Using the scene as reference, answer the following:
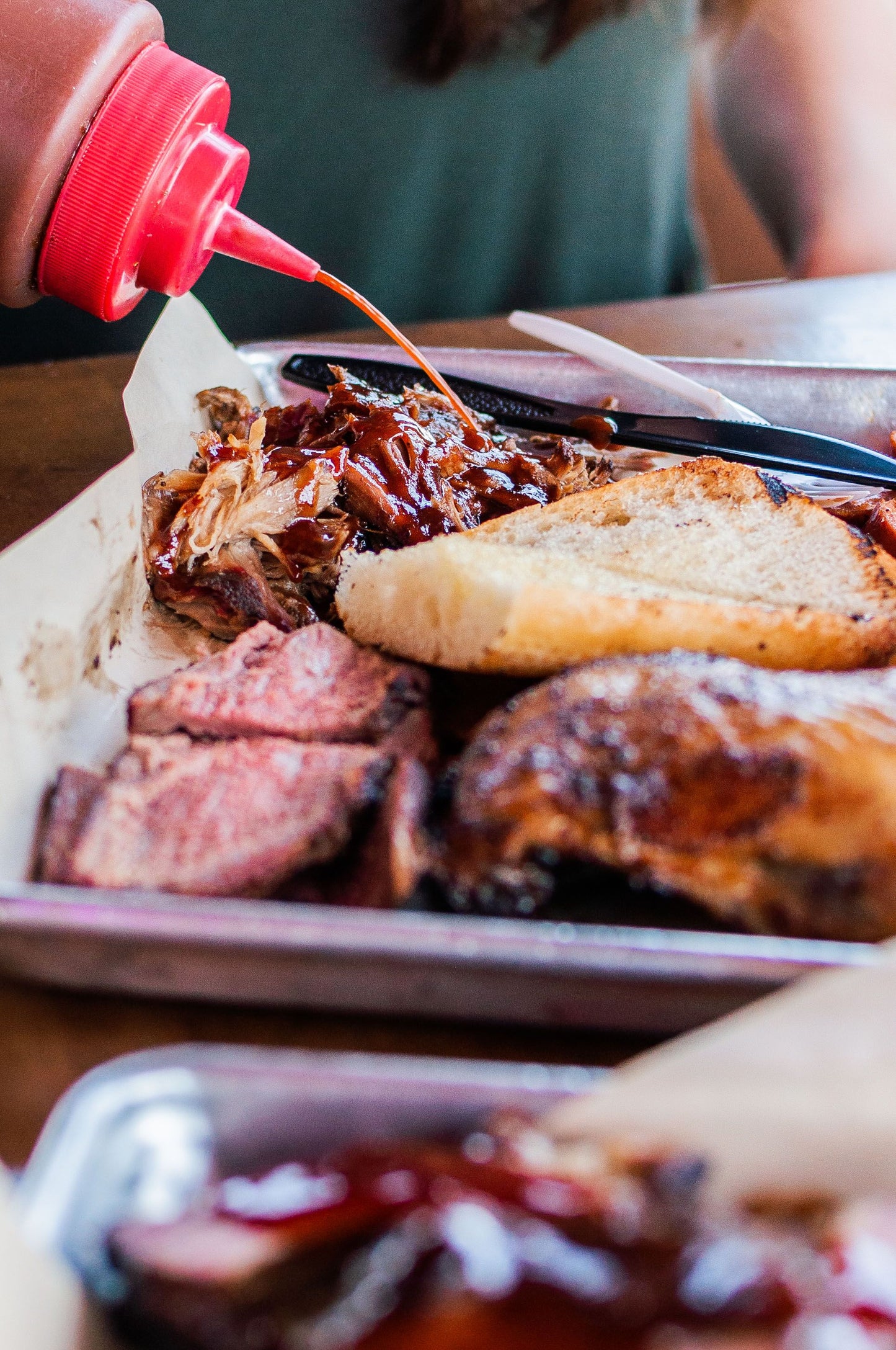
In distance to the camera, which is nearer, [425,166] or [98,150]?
[98,150]

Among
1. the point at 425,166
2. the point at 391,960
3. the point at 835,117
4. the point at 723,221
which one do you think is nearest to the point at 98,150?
the point at 391,960

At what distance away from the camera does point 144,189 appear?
1.30m

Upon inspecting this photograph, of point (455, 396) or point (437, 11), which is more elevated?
point (437, 11)

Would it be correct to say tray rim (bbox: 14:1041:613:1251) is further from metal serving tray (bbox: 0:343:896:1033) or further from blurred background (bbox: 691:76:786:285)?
blurred background (bbox: 691:76:786:285)

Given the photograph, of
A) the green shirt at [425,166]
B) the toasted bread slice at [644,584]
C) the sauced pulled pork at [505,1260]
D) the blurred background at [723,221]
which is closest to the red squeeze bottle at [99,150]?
the toasted bread slice at [644,584]

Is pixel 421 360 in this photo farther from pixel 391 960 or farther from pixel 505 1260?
pixel 505 1260

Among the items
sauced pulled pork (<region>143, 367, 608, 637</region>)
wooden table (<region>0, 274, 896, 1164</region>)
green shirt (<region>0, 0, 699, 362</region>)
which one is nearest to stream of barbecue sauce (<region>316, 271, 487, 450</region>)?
sauced pulled pork (<region>143, 367, 608, 637</region>)

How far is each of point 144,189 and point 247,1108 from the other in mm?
1175

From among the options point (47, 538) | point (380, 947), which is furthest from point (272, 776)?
point (47, 538)

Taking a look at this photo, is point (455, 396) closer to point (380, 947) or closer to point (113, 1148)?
point (380, 947)

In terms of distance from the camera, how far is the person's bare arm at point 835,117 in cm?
298

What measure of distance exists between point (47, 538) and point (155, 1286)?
0.88 m

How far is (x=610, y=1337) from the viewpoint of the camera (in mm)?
494

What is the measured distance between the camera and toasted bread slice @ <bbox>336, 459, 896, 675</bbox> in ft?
3.99
